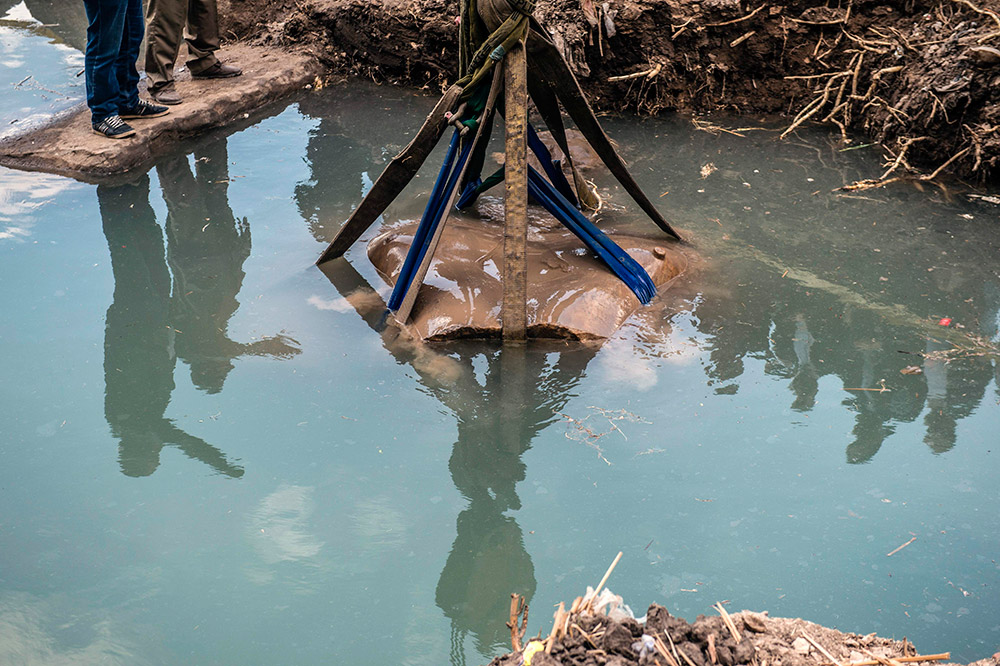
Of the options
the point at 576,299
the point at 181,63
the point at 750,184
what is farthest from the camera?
the point at 181,63

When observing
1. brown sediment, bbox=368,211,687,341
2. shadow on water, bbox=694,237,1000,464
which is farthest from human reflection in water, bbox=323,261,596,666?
shadow on water, bbox=694,237,1000,464

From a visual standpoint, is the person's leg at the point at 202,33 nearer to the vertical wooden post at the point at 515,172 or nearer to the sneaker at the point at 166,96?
the sneaker at the point at 166,96

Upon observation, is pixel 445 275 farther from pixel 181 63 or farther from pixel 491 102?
pixel 181 63

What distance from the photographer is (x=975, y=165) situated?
4.43m

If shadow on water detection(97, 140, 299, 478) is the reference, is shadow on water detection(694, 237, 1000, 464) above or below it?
above

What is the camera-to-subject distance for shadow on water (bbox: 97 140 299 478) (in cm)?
303

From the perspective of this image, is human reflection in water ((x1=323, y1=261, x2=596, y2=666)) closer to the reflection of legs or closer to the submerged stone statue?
the submerged stone statue

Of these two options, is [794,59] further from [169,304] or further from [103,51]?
[103,51]

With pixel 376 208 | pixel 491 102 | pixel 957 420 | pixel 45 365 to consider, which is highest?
pixel 491 102

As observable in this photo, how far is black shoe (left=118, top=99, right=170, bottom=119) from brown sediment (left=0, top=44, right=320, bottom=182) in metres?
0.06

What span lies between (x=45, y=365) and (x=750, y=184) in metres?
3.72

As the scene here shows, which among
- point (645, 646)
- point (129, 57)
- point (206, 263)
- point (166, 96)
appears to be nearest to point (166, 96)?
point (166, 96)

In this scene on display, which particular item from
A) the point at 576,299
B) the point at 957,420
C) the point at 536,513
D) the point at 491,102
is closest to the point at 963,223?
the point at 957,420

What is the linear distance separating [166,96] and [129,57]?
478 millimetres
